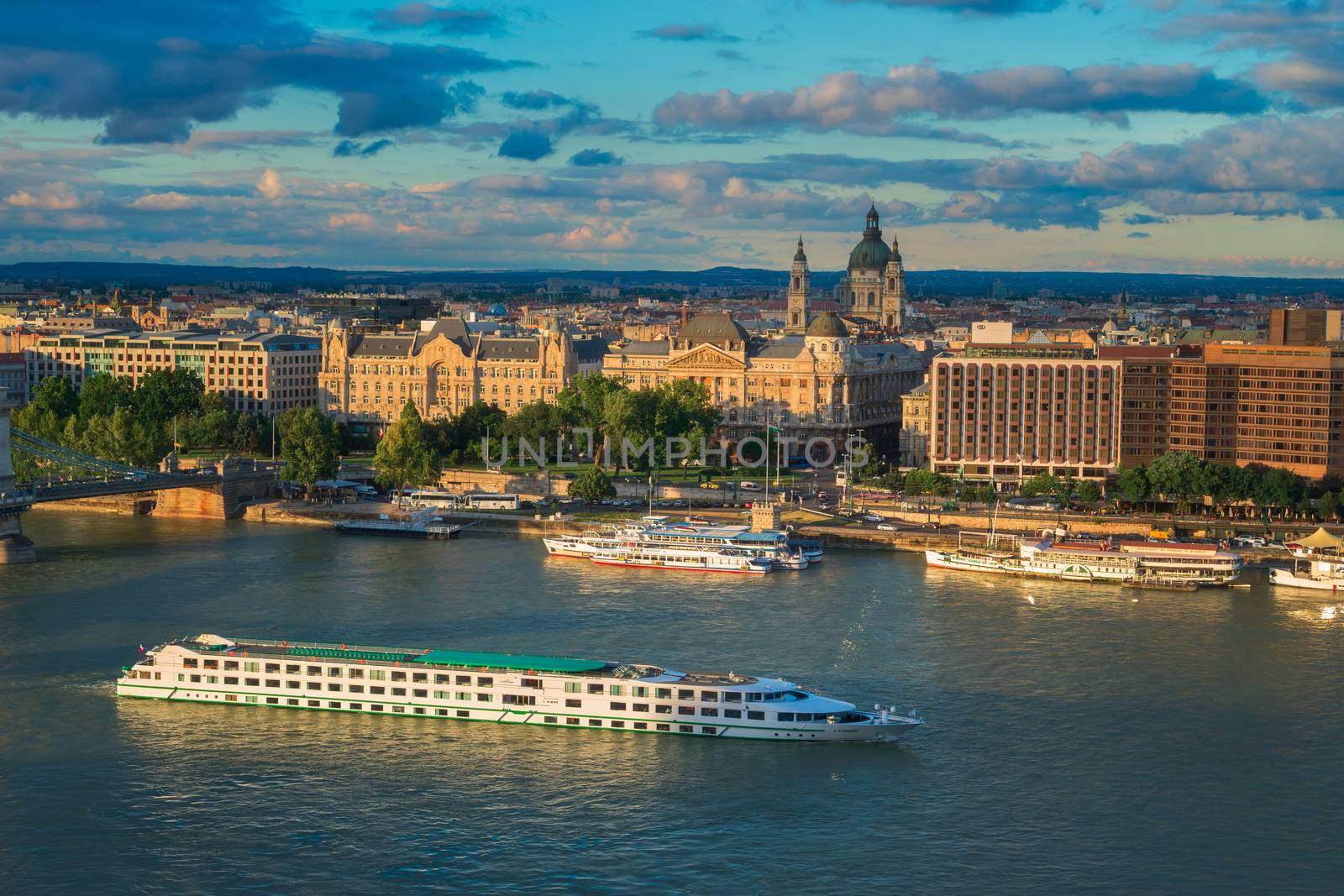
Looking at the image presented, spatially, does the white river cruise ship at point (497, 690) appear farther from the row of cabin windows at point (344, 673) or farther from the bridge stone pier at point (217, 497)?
the bridge stone pier at point (217, 497)

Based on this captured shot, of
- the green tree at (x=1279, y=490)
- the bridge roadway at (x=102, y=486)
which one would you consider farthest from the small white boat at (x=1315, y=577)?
the bridge roadway at (x=102, y=486)

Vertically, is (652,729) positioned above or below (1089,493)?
below

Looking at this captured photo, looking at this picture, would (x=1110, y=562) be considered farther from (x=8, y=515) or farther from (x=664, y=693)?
(x=8, y=515)

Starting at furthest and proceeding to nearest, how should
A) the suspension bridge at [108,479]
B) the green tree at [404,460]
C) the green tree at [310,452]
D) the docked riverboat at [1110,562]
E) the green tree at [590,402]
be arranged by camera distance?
the green tree at [590,402] < the green tree at [404,460] < the green tree at [310,452] < the suspension bridge at [108,479] < the docked riverboat at [1110,562]

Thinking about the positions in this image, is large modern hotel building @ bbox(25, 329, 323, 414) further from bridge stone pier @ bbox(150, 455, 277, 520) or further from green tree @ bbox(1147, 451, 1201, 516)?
green tree @ bbox(1147, 451, 1201, 516)

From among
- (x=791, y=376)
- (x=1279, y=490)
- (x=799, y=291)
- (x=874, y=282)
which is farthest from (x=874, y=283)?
(x=1279, y=490)

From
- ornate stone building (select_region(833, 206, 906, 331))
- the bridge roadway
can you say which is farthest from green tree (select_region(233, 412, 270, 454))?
ornate stone building (select_region(833, 206, 906, 331))
